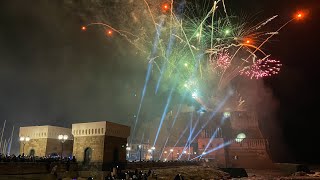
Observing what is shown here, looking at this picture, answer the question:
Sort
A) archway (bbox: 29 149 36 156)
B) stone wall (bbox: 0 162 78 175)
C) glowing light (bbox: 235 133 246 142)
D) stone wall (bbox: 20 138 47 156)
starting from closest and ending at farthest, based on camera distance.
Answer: stone wall (bbox: 0 162 78 175)
stone wall (bbox: 20 138 47 156)
archway (bbox: 29 149 36 156)
glowing light (bbox: 235 133 246 142)

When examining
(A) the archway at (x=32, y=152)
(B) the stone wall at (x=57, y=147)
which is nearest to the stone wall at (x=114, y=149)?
(B) the stone wall at (x=57, y=147)

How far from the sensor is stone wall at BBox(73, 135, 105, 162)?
86.1 ft

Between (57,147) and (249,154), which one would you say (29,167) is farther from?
(249,154)

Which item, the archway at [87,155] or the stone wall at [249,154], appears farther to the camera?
the stone wall at [249,154]

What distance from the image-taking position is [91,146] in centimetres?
2695

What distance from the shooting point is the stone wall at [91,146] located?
26250 millimetres

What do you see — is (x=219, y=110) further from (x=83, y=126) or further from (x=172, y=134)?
(x=83, y=126)

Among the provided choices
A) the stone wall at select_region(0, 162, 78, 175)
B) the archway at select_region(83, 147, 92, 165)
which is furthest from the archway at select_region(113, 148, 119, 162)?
the stone wall at select_region(0, 162, 78, 175)

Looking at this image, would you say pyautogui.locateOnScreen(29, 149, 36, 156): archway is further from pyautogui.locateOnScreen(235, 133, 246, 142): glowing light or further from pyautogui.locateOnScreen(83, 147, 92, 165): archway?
pyautogui.locateOnScreen(235, 133, 246, 142): glowing light

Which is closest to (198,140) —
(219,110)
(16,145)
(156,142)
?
(219,110)

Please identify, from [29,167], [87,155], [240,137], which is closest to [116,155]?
[87,155]

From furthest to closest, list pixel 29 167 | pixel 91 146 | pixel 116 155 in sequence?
pixel 116 155 < pixel 91 146 < pixel 29 167

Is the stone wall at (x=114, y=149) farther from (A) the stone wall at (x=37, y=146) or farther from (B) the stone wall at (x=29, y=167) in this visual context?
(A) the stone wall at (x=37, y=146)

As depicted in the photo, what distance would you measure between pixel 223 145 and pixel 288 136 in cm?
2737
